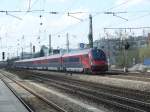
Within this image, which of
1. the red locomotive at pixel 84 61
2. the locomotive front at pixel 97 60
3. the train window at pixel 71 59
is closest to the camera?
the locomotive front at pixel 97 60

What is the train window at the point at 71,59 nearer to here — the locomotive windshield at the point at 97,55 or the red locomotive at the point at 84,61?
the red locomotive at the point at 84,61

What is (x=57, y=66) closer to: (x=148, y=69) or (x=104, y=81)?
(x=148, y=69)

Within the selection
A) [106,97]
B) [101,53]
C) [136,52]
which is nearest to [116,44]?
[136,52]

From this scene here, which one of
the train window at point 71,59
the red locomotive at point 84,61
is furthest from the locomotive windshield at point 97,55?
the train window at point 71,59

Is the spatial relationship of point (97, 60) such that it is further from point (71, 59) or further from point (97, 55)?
point (71, 59)

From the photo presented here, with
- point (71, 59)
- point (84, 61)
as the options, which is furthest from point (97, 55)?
point (71, 59)

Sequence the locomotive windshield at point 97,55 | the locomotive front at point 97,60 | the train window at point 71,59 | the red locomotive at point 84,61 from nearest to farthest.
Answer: the locomotive front at point 97,60, the red locomotive at point 84,61, the locomotive windshield at point 97,55, the train window at point 71,59

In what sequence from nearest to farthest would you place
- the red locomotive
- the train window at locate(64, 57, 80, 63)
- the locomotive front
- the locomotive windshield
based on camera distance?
the locomotive front → the red locomotive → the locomotive windshield → the train window at locate(64, 57, 80, 63)

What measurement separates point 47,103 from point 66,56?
4801 centimetres

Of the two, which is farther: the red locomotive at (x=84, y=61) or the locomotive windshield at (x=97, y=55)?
the locomotive windshield at (x=97, y=55)

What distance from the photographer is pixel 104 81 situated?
44156mm

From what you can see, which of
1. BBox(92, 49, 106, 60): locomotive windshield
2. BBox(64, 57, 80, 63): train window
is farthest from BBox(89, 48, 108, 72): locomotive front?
BBox(64, 57, 80, 63): train window

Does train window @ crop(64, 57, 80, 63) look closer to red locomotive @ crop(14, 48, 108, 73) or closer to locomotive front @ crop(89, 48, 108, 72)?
red locomotive @ crop(14, 48, 108, 73)

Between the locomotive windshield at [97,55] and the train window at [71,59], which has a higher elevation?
the locomotive windshield at [97,55]
